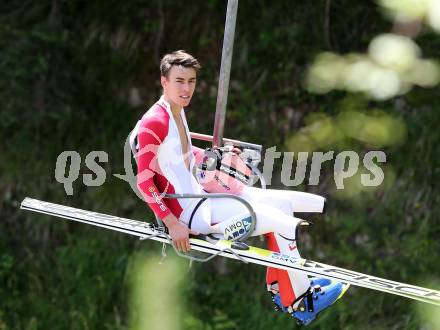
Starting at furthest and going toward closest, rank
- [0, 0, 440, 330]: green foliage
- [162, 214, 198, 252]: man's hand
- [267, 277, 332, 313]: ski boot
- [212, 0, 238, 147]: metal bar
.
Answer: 1. [0, 0, 440, 330]: green foliage
2. [267, 277, 332, 313]: ski boot
3. [212, 0, 238, 147]: metal bar
4. [162, 214, 198, 252]: man's hand

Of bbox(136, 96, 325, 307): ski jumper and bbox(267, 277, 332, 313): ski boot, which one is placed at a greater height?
bbox(136, 96, 325, 307): ski jumper

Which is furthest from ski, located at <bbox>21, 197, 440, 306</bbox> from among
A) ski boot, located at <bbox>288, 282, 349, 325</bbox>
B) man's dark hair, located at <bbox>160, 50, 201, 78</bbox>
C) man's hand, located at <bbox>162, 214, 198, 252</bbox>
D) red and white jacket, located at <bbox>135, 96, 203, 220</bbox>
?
man's dark hair, located at <bbox>160, 50, 201, 78</bbox>

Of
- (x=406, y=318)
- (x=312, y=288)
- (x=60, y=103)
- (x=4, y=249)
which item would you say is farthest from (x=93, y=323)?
(x=312, y=288)

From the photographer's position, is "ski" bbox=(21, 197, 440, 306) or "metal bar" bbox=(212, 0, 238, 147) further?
"metal bar" bbox=(212, 0, 238, 147)

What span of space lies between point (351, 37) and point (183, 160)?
14.5 ft

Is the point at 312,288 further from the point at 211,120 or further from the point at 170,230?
the point at 211,120

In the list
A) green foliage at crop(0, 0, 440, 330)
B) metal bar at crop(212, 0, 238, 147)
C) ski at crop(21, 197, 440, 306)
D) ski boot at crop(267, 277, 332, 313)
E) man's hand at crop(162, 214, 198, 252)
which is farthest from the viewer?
green foliage at crop(0, 0, 440, 330)

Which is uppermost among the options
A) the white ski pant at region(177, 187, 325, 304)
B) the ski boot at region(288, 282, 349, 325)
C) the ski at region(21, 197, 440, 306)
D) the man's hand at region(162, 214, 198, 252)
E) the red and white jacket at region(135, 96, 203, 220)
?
the red and white jacket at region(135, 96, 203, 220)

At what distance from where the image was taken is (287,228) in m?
4.56

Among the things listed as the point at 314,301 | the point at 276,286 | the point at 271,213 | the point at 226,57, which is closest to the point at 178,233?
the point at 271,213

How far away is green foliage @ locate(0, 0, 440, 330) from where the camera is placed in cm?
819

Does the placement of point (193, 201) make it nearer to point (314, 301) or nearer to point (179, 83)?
point (179, 83)

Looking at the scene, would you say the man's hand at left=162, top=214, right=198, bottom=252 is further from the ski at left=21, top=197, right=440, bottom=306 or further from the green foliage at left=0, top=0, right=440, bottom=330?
the green foliage at left=0, top=0, right=440, bottom=330

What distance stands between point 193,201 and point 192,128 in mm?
4504
